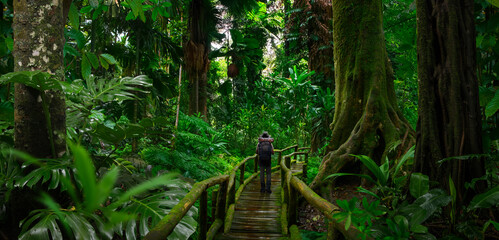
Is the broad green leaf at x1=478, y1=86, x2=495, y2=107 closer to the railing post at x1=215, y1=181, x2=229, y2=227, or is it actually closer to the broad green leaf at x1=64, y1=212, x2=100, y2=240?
the railing post at x1=215, y1=181, x2=229, y2=227

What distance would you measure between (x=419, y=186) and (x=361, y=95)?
381 cm

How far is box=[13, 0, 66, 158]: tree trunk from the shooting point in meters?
2.55

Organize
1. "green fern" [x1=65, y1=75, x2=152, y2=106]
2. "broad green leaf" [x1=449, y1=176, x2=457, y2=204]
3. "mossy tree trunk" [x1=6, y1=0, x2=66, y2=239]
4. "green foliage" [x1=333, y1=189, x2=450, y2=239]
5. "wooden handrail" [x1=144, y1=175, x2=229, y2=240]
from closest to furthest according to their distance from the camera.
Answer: "green foliage" [x1=333, y1=189, x2=450, y2=239] < "wooden handrail" [x1=144, y1=175, x2=229, y2=240] < "broad green leaf" [x1=449, y1=176, x2=457, y2=204] < "mossy tree trunk" [x1=6, y1=0, x2=66, y2=239] < "green fern" [x1=65, y1=75, x2=152, y2=106]

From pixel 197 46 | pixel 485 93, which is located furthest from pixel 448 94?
pixel 197 46

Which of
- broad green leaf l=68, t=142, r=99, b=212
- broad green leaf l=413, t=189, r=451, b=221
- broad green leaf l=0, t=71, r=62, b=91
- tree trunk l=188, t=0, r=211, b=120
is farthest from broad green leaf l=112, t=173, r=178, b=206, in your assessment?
tree trunk l=188, t=0, r=211, b=120

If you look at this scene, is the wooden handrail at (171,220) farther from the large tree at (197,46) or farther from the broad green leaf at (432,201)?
the large tree at (197,46)

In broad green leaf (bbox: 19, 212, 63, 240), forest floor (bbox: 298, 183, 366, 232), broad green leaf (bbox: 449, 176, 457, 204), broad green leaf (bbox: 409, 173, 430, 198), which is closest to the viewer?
broad green leaf (bbox: 19, 212, 63, 240)

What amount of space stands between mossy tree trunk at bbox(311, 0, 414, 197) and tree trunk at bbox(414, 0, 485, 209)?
239cm

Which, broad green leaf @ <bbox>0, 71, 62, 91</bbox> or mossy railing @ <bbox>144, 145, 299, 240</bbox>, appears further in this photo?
broad green leaf @ <bbox>0, 71, 62, 91</bbox>

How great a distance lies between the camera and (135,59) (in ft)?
29.8

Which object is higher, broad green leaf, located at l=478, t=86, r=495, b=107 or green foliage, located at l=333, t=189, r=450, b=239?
broad green leaf, located at l=478, t=86, r=495, b=107

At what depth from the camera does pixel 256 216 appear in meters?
5.04

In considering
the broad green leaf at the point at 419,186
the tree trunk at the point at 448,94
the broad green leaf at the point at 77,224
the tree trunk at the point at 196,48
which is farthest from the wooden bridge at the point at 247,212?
the tree trunk at the point at 196,48

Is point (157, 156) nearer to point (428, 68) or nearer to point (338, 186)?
point (338, 186)
